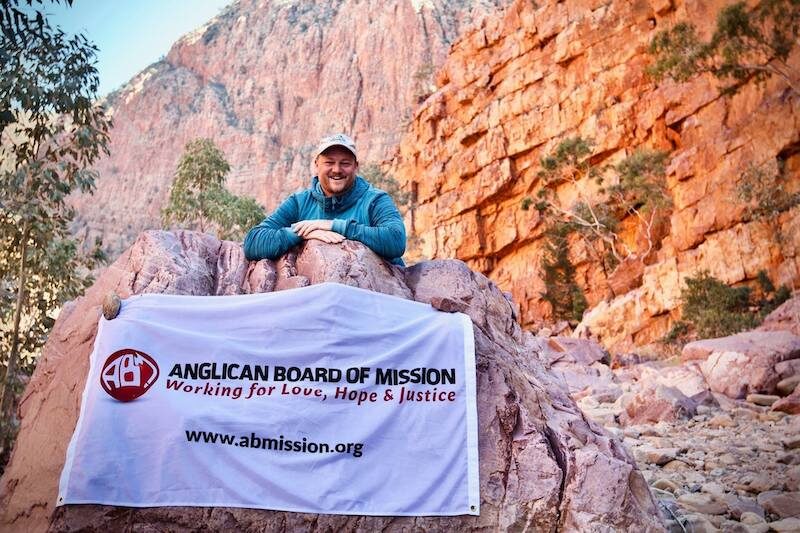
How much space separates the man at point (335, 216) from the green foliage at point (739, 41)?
1657 centimetres

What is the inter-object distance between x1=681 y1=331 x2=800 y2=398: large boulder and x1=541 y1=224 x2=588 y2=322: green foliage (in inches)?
650

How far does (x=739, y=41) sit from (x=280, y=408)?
768 inches

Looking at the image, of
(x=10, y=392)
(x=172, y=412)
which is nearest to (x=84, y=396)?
(x=172, y=412)

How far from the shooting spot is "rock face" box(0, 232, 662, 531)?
286cm

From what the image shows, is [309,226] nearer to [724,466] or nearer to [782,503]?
[782,503]

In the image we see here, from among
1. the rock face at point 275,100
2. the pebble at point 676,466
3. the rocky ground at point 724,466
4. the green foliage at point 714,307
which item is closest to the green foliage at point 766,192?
the green foliage at point 714,307

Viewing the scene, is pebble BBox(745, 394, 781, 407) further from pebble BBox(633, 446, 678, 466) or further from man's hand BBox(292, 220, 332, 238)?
man's hand BBox(292, 220, 332, 238)

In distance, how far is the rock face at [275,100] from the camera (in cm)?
5866

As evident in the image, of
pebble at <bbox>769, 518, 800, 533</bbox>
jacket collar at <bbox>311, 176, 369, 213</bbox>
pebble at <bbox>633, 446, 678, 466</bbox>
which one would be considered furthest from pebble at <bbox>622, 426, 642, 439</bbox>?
jacket collar at <bbox>311, 176, 369, 213</bbox>

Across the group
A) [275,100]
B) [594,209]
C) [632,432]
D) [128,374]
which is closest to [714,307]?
[594,209]

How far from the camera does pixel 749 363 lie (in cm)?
855

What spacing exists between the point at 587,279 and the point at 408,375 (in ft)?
86.6

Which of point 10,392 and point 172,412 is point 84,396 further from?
point 10,392

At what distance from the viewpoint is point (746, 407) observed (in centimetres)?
738
